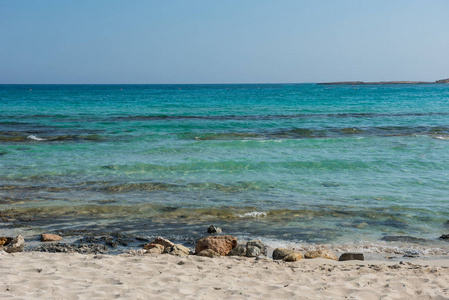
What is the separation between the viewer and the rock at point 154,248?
678 centimetres

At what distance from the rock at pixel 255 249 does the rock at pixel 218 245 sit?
327 millimetres

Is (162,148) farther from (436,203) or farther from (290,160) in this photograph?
(436,203)

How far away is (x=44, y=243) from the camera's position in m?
7.35

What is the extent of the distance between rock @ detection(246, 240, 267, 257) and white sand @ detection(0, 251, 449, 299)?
0.68 feet

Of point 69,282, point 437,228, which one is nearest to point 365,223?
point 437,228

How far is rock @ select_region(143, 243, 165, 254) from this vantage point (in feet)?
22.2

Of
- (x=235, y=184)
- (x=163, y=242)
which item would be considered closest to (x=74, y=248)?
(x=163, y=242)

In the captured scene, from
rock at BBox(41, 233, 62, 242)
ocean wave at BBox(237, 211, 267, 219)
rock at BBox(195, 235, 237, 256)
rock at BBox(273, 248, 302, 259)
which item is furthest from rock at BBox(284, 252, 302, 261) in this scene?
rock at BBox(41, 233, 62, 242)

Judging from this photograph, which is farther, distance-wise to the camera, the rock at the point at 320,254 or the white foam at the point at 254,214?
the white foam at the point at 254,214

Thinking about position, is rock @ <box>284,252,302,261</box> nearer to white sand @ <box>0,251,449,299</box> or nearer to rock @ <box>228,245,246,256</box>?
white sand @ <box>0,251,449,299</box>

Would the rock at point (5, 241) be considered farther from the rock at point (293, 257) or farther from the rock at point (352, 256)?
the rock at point (352, 256)

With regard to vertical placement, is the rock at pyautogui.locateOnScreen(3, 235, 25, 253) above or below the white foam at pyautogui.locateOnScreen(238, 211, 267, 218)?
above

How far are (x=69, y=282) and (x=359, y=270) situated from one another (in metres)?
3.95

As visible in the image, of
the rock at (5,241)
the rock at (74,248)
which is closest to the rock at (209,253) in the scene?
the rock at (74,248)
